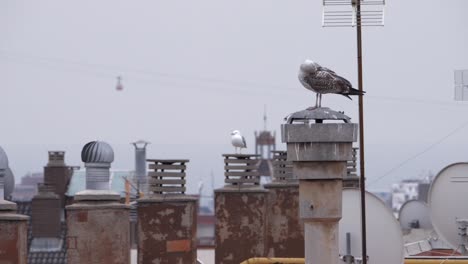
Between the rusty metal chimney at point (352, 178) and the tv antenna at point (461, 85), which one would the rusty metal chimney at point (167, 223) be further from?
the rusty metal chimney at point (352, 178)

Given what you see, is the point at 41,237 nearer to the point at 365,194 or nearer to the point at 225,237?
the point at 225,237

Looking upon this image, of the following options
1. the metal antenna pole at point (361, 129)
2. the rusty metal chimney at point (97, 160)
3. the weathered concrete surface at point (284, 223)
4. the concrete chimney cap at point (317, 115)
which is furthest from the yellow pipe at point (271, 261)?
the concrete chimney cap at point (317, 115)

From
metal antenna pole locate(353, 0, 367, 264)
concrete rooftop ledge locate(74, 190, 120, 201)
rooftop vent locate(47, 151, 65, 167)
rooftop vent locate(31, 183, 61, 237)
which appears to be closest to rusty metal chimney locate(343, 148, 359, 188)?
concrete rooftop ledge locate(74, 190, 120, 201)

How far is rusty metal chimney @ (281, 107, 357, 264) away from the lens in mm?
14984

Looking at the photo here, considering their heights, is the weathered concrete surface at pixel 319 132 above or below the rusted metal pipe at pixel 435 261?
above

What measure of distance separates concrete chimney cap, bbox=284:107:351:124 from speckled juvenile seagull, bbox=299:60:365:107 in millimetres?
237

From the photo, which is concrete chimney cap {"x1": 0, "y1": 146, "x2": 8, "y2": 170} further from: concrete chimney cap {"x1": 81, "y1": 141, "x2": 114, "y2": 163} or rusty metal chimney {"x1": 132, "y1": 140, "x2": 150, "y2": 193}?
rusty metal chimney {"x1": 132, "y1": 140, "x2": 150, "y2": 193}

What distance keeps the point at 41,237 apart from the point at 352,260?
31910 millimetres

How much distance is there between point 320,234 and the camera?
1508 cm

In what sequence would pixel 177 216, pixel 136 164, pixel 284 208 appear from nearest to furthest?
pixel 177 216
pixel 284 208
pixel 136 164

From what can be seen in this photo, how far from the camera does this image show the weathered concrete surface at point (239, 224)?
23188mm

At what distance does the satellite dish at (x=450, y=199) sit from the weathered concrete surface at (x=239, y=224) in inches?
102

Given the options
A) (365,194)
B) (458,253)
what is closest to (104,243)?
(365,194)

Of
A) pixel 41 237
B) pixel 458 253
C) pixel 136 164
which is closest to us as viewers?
pixel 458 253
